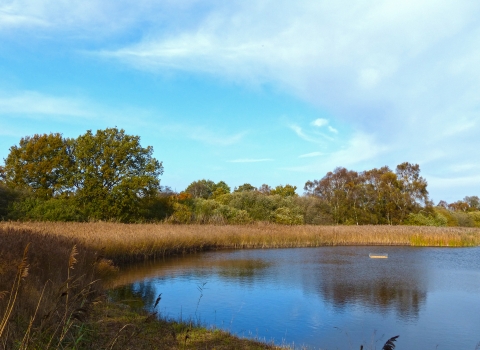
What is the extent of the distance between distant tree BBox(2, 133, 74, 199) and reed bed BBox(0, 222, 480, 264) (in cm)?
1380

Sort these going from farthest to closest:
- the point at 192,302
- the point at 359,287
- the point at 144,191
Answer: the point at 144,191 → the point at 359,287 → the point at 192,302

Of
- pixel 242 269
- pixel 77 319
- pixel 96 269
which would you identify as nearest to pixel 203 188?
pixel 242 269

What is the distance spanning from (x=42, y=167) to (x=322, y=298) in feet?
97.3

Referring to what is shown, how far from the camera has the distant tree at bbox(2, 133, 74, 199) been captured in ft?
113

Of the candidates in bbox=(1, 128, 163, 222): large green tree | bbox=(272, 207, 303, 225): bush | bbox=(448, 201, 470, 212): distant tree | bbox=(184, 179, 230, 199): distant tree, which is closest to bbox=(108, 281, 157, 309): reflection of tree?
bbox=(1, 128, 163, 222): large green tree

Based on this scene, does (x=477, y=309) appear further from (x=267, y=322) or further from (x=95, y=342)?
(x=95, y=342)

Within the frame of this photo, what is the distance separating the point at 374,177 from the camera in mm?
55844

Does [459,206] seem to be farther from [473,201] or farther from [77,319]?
[77,319]

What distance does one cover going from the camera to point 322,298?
11781 mm

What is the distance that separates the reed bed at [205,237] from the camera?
16469 mm

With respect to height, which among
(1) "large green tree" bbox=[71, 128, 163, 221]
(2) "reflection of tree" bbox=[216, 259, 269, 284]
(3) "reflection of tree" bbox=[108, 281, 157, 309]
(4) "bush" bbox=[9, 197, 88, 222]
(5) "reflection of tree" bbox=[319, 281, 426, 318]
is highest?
(1) "large green tree" bbox=[71, 128, 163, 221]

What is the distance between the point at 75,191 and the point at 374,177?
37.2 metres

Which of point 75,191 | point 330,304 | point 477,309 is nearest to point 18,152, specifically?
point 75,191

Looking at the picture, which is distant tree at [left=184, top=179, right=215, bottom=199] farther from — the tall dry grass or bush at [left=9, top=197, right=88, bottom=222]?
the tall dry grass
